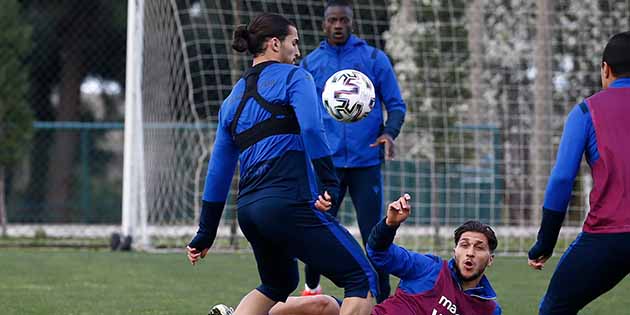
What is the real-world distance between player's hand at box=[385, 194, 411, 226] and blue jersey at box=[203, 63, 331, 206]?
1.26 ft

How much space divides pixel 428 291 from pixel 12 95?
514 inches

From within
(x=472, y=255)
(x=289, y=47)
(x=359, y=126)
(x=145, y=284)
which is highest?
(x=289, y=47)

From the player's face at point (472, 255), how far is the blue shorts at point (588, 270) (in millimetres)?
826

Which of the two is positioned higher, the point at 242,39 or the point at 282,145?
the point at 242,39

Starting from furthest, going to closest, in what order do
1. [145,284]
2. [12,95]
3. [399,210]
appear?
[12,95] < [145,284] < [399,210]

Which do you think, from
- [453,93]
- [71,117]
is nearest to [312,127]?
[453,93]

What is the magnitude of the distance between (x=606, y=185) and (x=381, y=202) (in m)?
3.06

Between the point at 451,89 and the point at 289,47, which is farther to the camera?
the point at 451,89

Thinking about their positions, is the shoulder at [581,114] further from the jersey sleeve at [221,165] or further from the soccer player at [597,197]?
the jersey sleeve at [221,165]

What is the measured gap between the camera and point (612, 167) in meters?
4.28

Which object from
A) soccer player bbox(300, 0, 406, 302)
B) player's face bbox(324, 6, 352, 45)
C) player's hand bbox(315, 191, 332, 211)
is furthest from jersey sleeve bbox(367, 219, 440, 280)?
player's face bbox(324, 6, 352, 45)

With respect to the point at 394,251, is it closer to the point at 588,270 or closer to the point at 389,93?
the point at 588,270

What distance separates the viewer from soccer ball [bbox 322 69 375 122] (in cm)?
605

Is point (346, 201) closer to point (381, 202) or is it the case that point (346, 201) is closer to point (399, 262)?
point (381, 202)
